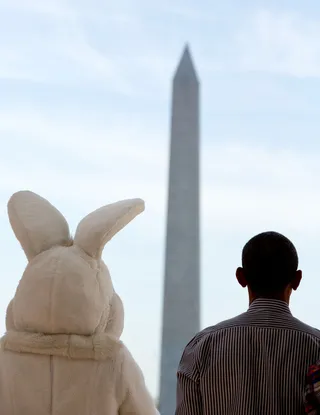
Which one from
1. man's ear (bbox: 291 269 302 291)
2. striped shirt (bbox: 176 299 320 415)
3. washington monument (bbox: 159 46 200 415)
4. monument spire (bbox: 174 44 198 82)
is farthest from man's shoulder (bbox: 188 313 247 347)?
monument spire (bbox: 174 44 198 82)

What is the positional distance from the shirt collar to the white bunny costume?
0.89 meters

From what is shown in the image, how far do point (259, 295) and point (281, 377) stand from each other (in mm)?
210

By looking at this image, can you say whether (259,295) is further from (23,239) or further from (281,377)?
(23,239)

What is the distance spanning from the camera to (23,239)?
2.70 metres

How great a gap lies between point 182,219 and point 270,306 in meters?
10.1

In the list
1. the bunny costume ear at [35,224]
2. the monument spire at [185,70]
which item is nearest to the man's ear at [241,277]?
the bunny costume ear at [35,224]

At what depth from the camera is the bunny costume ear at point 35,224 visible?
2.68m

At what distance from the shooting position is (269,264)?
1.77 m

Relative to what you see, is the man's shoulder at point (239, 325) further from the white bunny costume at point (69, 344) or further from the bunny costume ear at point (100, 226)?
the bunny costume ear at point (100, 226)

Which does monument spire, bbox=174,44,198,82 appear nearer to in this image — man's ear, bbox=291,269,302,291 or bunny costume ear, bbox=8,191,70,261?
bunny costume ear, bbox=8,191,70,261

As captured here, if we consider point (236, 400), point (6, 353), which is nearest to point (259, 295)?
point (236, 400)

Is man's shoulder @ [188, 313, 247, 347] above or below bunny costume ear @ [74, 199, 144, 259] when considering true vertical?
below

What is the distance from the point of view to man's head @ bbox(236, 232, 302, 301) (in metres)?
1.77

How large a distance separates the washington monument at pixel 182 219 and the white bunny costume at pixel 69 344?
887 centimetres
